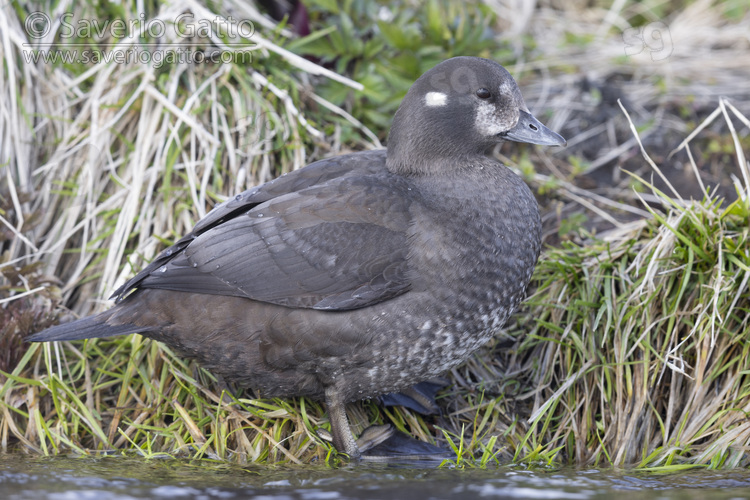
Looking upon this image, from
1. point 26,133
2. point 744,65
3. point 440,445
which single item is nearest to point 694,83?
point 744,65

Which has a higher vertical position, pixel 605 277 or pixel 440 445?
pixel 605 277

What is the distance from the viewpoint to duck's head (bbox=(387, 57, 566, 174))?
3.04 meters

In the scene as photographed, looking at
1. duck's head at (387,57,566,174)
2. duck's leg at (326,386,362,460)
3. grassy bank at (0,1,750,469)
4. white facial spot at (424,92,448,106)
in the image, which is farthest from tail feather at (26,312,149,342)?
white facial spot at (424,92,448,106)

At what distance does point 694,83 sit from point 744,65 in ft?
1.41

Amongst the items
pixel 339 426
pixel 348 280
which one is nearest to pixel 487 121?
pixel 348 280

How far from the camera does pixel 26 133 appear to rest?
12.8 feet

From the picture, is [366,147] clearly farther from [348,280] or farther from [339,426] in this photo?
[339,426]

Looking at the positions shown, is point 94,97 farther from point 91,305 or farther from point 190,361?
point 190,361

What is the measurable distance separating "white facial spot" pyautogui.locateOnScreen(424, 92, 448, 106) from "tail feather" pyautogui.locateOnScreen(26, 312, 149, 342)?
1345mm

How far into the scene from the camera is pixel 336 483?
241 centimetres

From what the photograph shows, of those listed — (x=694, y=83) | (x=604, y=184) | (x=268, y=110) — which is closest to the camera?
(x=268, y=110)

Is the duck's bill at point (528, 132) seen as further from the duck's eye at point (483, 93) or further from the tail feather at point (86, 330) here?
the tail feather at point (86, 330)

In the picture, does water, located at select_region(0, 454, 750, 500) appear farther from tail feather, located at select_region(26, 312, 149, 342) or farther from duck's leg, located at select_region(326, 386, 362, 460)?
tail feather, located at select_region(26, 312, 149, 342)

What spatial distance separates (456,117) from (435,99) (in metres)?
0.11
